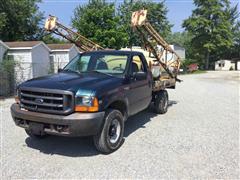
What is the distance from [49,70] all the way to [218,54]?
51.6 m

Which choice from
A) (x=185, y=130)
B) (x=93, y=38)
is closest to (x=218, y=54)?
(x=93, y=38)

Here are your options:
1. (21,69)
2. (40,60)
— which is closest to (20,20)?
(40,60)

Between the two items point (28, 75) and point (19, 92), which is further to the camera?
point (28, 75)

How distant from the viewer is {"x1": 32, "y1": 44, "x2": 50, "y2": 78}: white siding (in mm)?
17397

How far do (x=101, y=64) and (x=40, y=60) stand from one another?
16911mm

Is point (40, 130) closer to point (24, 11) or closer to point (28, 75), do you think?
point (28, 75)

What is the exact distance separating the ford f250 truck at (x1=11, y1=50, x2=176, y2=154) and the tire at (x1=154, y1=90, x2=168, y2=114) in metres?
2.49

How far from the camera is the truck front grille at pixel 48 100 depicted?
15.2 feet

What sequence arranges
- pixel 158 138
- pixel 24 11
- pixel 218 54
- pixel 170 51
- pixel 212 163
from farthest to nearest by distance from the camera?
pixel 218 54, pixel 24 11, pixel 170 51, pixel 158 138, pixel 212 163

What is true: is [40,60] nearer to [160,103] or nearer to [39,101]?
[160,103]

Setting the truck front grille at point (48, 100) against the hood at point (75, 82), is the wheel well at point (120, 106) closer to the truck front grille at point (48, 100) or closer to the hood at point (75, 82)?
the hood at point (75, 82)

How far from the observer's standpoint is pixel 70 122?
456 centimetres

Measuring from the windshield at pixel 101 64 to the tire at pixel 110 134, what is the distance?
1.08 meters

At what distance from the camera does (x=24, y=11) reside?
114 feet
